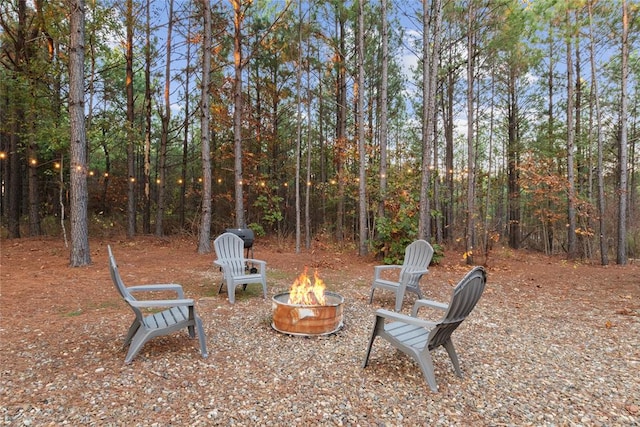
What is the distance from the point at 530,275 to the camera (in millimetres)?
6922

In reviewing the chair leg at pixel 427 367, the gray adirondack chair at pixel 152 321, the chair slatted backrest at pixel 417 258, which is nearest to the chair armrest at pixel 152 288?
the gray adirondack chair at pixel 152 321

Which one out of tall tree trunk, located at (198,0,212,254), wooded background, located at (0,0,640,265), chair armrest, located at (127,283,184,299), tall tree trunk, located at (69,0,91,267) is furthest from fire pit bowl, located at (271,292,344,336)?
tall tree trunk, located at (198,0,212,254)

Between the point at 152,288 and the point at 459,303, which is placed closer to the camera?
the point at 459,303

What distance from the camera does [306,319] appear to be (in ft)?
11.2

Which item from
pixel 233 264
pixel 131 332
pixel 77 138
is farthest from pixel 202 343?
pixel 77 138

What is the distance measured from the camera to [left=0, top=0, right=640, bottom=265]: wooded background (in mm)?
8391

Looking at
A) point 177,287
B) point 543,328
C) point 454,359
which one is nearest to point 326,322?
point 454,359

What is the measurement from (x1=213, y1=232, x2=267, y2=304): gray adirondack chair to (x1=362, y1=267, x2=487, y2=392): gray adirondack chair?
2290 millimetres

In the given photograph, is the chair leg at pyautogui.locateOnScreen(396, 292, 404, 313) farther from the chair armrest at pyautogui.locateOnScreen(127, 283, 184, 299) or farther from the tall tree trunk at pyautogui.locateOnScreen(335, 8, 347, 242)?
the tall tree trunk at pyautogui.locateOnScreen(335, 8, 347, 242)

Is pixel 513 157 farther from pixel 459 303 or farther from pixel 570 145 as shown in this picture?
pixel 459 303

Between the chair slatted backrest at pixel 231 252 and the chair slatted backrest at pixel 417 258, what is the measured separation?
7.61ft

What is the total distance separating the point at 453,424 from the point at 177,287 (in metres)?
2.65

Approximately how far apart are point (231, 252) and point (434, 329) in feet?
11.4

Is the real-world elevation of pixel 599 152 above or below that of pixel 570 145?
below
